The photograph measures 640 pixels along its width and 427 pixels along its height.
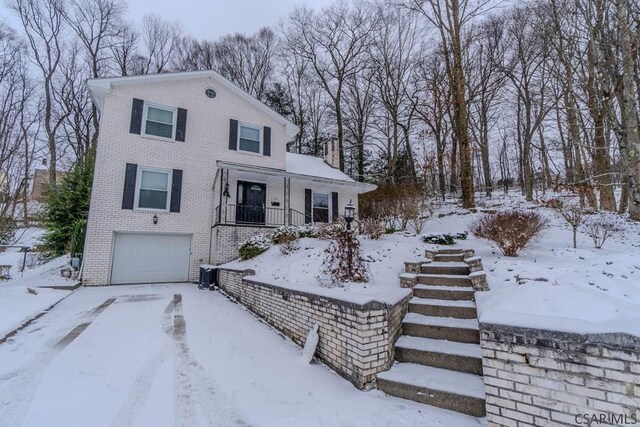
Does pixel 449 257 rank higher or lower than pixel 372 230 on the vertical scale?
lower

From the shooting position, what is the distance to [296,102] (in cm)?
2206

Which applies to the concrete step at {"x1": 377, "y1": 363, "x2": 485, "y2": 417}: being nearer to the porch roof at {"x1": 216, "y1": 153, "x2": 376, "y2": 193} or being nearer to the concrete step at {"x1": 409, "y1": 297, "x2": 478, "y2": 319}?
the concrete step at {"x1": 409, "y1": 297, "x2": 478, "y2": 319}

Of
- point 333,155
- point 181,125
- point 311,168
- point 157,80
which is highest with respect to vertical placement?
point 157,80

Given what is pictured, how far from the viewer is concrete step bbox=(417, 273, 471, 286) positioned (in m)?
4.78

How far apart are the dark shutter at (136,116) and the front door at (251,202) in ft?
13.4

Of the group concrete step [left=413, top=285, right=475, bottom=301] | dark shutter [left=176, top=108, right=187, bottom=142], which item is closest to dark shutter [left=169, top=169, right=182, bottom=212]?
dark shutter [left=176, top=108, right=187, bottom=142]

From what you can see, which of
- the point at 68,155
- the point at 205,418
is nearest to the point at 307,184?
the point at 205,418

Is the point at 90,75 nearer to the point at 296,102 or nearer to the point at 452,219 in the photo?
the point at 296,102

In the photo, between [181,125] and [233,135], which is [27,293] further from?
[233,135]

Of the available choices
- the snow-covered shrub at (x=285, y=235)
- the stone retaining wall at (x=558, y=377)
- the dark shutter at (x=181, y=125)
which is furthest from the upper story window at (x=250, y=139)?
the stone retaining wall at (x=558, y=377)

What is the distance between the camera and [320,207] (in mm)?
14234

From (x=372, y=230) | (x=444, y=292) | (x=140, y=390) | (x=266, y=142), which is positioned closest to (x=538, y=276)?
(x=444, y=292)

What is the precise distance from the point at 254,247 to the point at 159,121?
6368mm

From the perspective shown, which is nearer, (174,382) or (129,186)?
(174,382)
